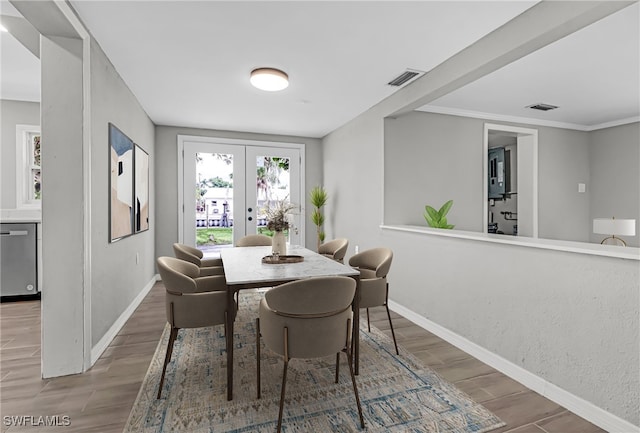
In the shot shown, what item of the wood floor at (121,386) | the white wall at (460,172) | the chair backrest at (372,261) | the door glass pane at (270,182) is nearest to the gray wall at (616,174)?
the white wall at (460,172)

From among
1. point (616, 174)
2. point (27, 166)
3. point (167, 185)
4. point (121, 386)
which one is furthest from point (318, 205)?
point (616, 174)

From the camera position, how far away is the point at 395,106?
361cm

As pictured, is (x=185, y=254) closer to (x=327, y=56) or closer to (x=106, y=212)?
(x=106, y=212)

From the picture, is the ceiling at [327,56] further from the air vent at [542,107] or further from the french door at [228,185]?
the french door at [228,185]

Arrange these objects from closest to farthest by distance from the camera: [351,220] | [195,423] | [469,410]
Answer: [195,423], [469,410], [351,220]

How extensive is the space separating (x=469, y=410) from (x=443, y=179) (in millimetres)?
2948

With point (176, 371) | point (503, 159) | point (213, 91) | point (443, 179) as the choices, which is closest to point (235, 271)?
point (176, 371)

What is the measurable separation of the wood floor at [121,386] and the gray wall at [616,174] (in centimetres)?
398

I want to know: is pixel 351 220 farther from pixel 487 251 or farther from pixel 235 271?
pixel 235 271

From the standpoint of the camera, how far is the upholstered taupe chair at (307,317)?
1642mm

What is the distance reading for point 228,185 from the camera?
546 centimetres

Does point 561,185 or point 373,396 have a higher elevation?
point 561,185

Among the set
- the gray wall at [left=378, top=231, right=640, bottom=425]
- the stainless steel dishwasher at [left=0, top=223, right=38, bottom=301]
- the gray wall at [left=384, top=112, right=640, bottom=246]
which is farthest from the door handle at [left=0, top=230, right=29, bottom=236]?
the gray wall at [left=378, top=231, right=640, bottom=425]

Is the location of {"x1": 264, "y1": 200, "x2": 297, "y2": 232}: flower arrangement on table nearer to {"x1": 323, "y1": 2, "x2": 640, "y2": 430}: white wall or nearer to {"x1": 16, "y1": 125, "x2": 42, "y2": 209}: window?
{"x1": 323, "y1": 2, "x2": 640, "y2": 430}: white wall
